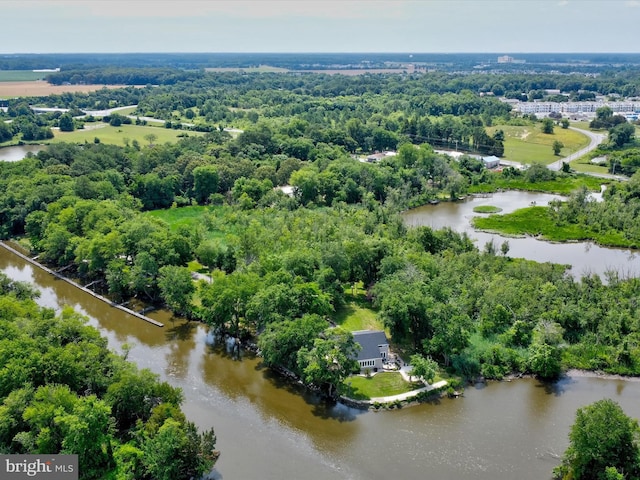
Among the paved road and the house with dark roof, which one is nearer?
the house with dark roof

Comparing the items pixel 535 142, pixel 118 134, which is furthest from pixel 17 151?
pixel 535 142

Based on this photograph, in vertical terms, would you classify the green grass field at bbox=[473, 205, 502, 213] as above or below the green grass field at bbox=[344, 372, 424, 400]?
above

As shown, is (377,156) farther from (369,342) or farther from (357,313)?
(369,342)

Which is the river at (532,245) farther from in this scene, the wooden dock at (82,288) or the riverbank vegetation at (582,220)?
the wooden dock at (82,288)

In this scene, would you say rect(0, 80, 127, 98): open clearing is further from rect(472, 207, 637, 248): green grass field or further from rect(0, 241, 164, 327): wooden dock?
rect(472, 207, 637, 248): green grass field

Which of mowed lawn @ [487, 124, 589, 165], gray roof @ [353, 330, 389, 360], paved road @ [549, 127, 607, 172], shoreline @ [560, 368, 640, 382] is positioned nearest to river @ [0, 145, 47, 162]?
gray roof @ [353, 330, 389, 360]

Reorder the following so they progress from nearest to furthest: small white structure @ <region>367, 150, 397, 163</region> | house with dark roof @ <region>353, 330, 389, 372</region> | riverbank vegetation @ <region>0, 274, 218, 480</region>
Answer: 1. riverbank vegetation @ <region>0, 274, 218, 480</region>
2. house with dark roof @ <region>353, 330, 389, 372</region>
3. small white structure @ <region>367, 150, 397, 163</region>

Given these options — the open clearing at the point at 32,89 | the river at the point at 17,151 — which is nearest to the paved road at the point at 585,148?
the river at the point at 17,151
